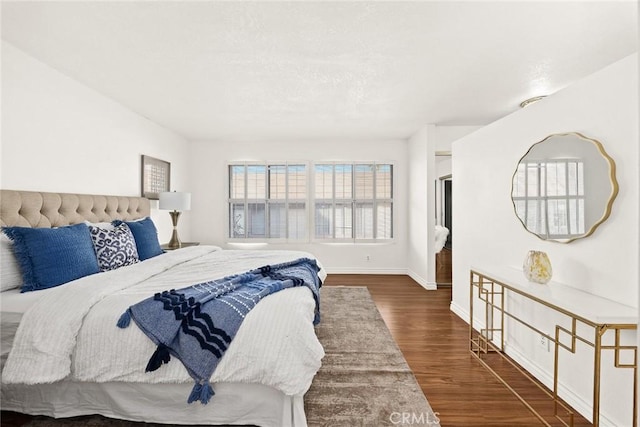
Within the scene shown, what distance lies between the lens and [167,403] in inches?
65.5

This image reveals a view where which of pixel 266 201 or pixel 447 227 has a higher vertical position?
pixel 266 201

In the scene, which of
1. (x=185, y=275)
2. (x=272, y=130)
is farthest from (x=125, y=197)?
(x=272, y=130)

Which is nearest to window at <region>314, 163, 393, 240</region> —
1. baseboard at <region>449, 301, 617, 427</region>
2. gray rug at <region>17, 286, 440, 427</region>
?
gray rug at <region>17, 286, 440, 427</region>

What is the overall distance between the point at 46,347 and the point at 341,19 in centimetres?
256

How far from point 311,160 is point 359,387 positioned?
4.21 meters

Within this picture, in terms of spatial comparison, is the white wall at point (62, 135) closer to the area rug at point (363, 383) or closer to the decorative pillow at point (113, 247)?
the decorative pillow at point (113, 247)

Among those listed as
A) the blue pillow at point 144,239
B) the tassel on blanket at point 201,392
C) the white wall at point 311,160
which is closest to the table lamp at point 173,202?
the blue pillow at point 144,239

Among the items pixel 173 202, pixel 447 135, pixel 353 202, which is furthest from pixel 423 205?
pixel 173 202

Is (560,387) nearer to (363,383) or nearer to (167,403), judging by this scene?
(363,383)

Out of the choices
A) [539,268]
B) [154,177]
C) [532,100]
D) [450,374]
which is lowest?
[450,374]

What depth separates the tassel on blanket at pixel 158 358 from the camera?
60.8 inches

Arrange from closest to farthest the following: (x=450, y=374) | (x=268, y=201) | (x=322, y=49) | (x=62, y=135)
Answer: (x=450, y=374) → (x=322, y=49) → (x=62, y=135) → (x=268, y=201)

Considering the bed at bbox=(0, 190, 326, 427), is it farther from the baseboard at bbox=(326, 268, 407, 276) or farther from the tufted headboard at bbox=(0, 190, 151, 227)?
the baseboard at bbox=(326, 268, 407, 276)

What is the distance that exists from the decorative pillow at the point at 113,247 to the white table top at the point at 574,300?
9.91 feet
